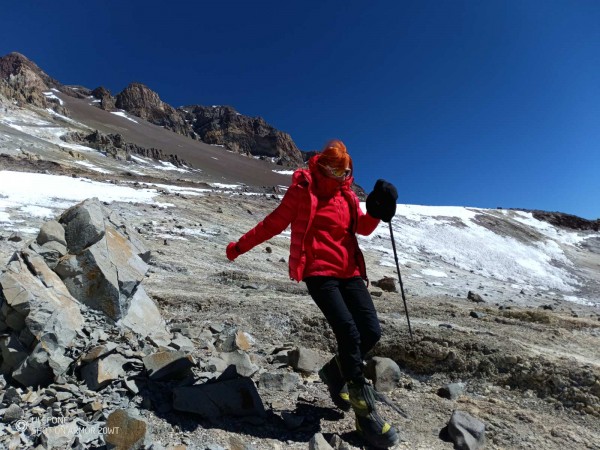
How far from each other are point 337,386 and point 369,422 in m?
0.56

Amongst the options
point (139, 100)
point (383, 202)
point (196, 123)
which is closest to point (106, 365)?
point (383, 202)

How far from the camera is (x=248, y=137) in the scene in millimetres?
178875

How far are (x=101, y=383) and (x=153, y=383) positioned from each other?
1.45 ft

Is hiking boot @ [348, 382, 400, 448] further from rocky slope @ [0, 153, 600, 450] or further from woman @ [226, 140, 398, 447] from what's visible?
rocky slope @ [0, 153, 600, 450]

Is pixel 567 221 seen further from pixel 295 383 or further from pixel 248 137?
pixel 248 137

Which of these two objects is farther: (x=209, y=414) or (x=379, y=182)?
(x=379, y=182)

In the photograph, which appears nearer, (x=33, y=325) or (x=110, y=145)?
(x=33, y=325)

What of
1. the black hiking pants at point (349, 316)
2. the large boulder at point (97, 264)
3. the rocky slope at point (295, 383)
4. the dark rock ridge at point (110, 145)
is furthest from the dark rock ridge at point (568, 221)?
the dark rock ridge at point (110, 145)

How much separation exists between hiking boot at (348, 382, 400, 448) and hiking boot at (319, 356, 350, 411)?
0.42m

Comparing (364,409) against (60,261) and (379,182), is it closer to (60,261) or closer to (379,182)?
(379,182)

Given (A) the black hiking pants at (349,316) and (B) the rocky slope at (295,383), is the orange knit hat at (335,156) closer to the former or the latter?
(A) the black hiking pants at (349,316)

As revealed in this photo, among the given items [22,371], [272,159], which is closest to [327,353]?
[22,371]

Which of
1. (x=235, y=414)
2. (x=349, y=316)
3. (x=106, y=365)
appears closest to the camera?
(x=349, y=316)

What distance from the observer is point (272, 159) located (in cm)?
16788
